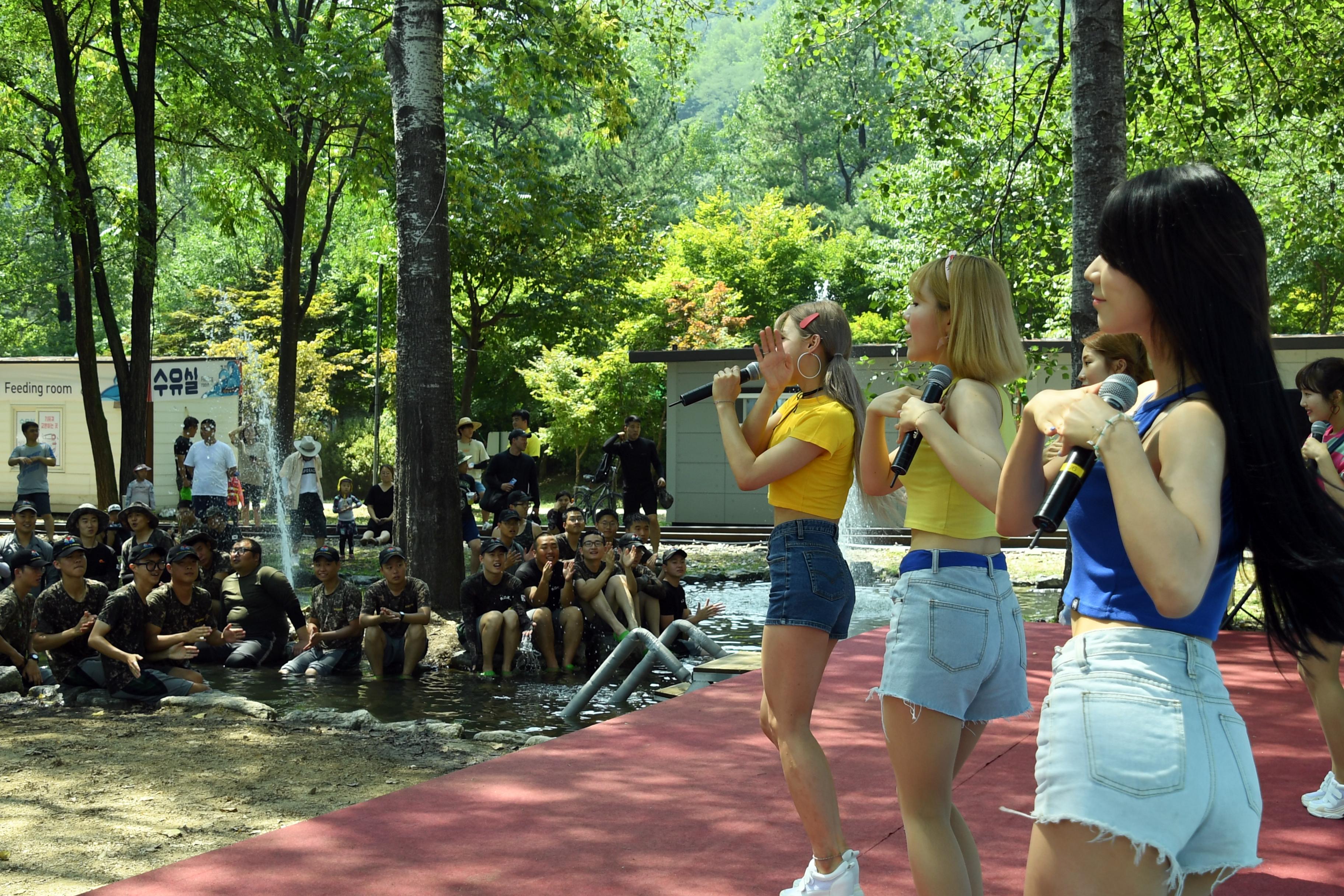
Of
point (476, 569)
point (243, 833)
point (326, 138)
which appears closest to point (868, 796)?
point (243, 833)

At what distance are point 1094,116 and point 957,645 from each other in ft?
23.7

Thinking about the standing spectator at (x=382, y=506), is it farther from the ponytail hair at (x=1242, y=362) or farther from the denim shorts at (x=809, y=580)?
the ponytail hair at (x=1242, y=362)

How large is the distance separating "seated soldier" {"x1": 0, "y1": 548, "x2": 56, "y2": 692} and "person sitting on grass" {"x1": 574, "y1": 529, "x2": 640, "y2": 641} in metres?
3.84

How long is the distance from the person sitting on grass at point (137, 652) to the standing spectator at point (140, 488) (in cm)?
759

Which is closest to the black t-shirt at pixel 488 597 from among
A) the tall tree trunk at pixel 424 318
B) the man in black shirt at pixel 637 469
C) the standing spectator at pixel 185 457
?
the tall tree trunk at pixel 424 318

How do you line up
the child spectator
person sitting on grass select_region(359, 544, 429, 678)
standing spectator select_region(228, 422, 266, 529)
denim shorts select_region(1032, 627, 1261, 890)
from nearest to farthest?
denim shorts select_region(1032, 627, 1261, 890) → person sitting on grass select_region(359, 544, 429, 678) → the child spectator → standing spectator select_region(228, 422, 266, 529)

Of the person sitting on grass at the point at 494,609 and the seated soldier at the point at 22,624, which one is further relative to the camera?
the person sitting on grass at the point at 494,609

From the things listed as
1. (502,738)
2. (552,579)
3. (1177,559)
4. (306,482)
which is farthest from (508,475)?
(1177,559)

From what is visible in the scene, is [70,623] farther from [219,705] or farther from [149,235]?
[149,235]

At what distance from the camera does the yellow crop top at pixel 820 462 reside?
11.1ft

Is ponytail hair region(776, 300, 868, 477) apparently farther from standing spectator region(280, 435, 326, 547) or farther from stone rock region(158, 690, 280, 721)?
standing spectator region(280, 435, 326, 547)

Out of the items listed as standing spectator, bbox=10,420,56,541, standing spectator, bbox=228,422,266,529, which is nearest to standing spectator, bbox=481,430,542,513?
standing spectator, bbox=10,420,56,541

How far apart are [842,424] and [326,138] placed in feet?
64.3

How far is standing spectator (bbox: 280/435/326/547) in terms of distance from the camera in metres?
18.5
